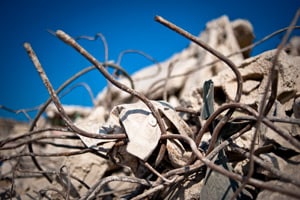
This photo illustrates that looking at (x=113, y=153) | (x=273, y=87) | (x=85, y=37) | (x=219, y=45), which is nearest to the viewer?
(x=273, y=87)

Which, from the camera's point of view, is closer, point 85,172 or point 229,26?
point 85,172

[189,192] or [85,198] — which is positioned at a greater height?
[85,198]

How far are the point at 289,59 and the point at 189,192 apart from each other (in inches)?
32.5

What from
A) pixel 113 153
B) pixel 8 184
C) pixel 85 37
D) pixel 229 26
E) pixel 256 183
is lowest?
pixel 256 183

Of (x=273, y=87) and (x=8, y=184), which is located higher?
(x=8, y=184)

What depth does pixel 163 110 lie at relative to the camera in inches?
36.2

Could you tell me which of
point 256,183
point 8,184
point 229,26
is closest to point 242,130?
point 256,183

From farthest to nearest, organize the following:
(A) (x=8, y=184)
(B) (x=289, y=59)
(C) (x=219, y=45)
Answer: (C) (x=219, y=45) → (A) (x=8, y=184) → (B) (x=289, y=59)

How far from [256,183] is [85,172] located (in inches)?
43.6

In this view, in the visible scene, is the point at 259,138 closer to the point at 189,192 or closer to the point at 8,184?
the point at 189,192

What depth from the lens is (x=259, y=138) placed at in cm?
87

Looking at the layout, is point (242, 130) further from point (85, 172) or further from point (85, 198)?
point (85, 172)

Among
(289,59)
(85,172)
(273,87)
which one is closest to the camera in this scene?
(273,87)

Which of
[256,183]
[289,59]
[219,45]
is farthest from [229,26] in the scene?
[256,183]
